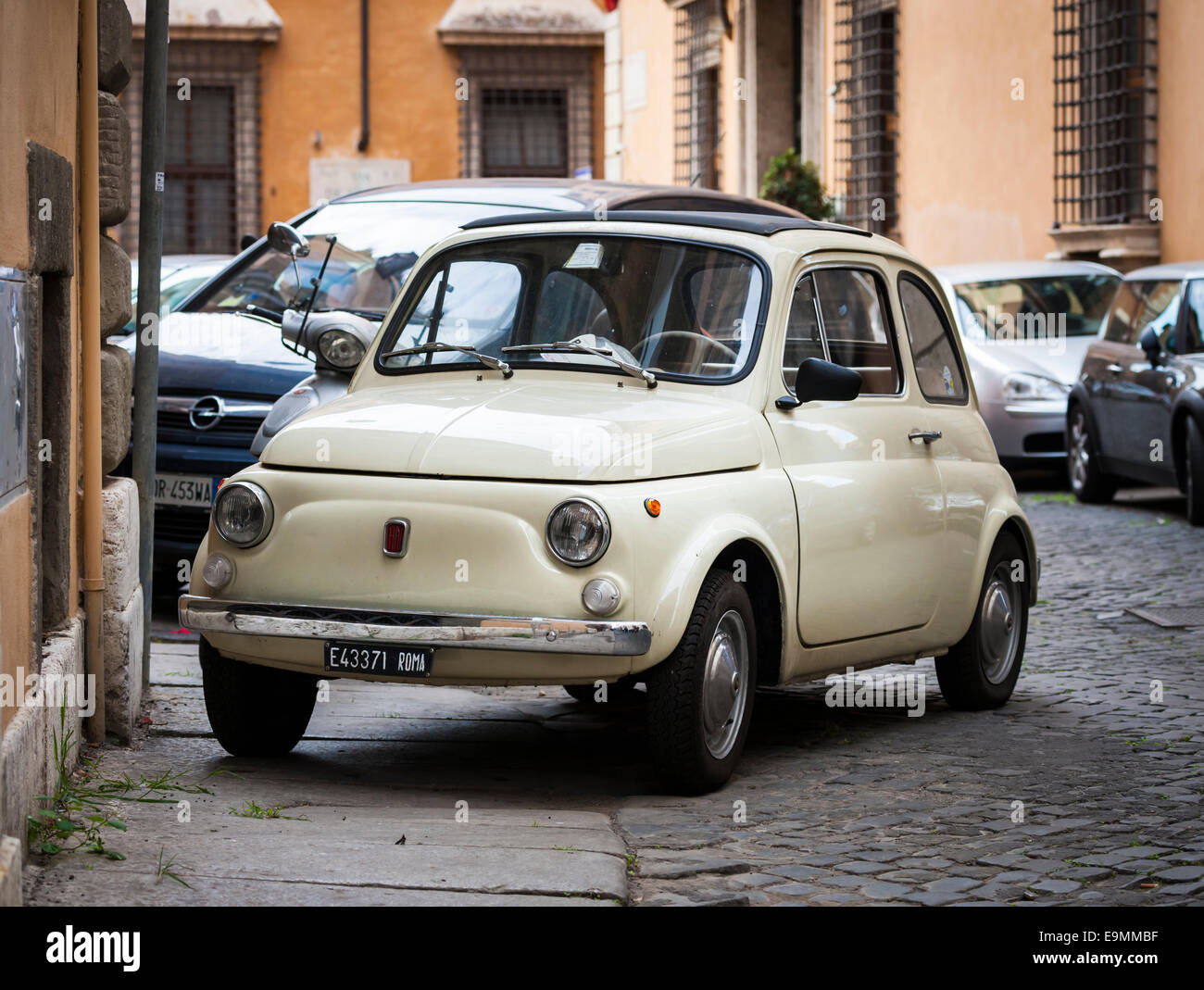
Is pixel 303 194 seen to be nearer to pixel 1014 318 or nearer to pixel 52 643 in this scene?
pixel 1014 318

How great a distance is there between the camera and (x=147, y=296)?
6969mm

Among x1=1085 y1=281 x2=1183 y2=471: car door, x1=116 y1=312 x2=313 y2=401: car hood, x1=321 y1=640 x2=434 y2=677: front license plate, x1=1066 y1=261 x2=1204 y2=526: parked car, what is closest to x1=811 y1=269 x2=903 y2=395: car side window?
x1=321 y1=640 x2=434 y2=677: front license plate

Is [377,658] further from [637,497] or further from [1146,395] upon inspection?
[1146,395]

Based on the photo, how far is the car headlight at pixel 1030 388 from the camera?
15.5 meters

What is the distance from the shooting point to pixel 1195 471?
1267 centimetres

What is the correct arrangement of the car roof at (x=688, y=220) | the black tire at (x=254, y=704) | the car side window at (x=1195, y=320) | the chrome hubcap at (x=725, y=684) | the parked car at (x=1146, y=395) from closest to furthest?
the chrome hubcap at (x=725, y=684) < the black tire at (x=254, y=704) < the car roof at (x=688, y=220) < the parked car at (x=1146, y=395) < the car side window at (x=1195, y=320)

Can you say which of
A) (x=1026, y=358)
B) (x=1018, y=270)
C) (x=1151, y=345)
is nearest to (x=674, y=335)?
(x=1151, y=345)

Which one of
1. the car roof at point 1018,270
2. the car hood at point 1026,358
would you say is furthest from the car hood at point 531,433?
the car roof at point 1018,270

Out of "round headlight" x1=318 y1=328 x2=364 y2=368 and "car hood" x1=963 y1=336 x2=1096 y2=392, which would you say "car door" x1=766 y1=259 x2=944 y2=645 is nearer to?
"round headlight" x1=318 y1=328 x2=364 y2=368

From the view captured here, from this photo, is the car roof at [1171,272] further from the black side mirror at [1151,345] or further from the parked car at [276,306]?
the parked car at [276,306]

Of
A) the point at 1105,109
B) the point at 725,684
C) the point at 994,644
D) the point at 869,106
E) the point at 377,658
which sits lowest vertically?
the point at 994,644

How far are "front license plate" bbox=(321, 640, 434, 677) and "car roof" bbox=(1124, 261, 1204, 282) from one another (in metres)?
8.91

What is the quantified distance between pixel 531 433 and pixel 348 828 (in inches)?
47.6

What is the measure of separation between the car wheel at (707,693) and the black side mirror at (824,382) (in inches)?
30.0
